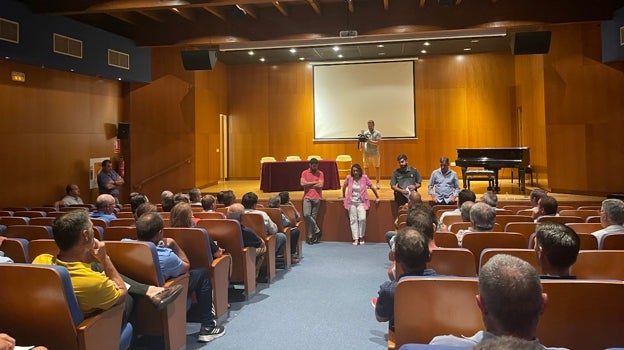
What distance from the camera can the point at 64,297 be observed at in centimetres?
208

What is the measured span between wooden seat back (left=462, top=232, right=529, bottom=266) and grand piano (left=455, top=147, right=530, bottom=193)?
6.26 meters

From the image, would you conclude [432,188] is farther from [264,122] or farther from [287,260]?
[264,122]

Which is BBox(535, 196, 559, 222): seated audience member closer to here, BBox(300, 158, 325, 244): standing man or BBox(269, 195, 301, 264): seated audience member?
BBox(269, 195, 301, 264): seated audience member

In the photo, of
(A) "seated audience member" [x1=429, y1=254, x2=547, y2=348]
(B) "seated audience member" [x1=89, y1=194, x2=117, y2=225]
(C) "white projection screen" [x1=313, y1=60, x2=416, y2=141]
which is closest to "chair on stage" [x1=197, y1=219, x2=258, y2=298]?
(B) "seated audience member" [x1=89, y1=194, x2=117, y2=225]

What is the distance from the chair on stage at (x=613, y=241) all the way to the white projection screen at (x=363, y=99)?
33.4 ft

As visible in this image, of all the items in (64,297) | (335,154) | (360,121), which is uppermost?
(360,121)

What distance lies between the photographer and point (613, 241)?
305cm

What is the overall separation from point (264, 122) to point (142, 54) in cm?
508

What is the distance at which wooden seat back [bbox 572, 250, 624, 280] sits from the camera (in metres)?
2.50

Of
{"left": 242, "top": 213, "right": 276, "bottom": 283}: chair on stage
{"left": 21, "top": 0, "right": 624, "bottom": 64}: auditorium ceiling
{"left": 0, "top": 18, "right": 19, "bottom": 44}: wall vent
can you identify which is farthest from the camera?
{"left": 21, "top": 0, "right": 624, "bottom": 64}: auditorium ceiling

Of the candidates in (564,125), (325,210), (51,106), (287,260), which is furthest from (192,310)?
(564,125)

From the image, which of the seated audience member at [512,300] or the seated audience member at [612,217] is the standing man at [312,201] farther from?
the seated audience member at [512,300]

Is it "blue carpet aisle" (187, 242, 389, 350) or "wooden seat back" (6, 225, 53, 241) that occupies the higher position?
"wooden seat back" (6, 225, 53, 241)

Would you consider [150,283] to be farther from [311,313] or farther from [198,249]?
[311,313]
